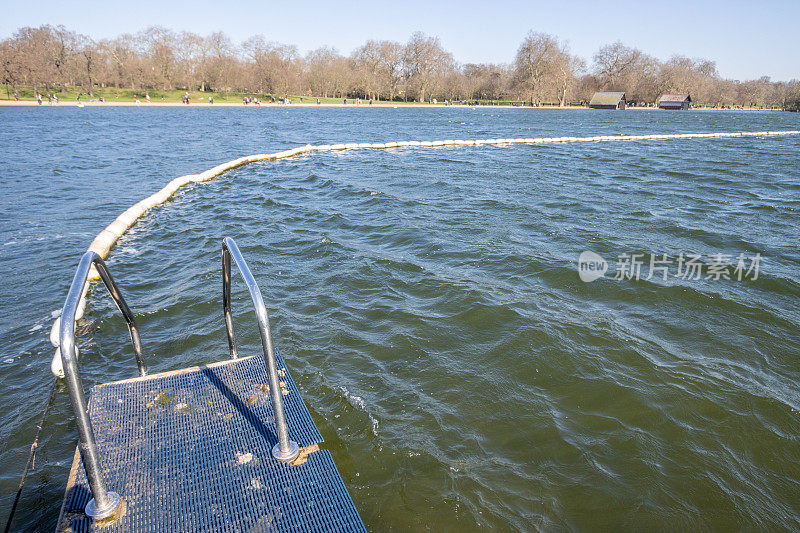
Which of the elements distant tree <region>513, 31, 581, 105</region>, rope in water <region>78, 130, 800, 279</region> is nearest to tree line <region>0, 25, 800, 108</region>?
distant tree <region>513, 31, 581, 105</region>

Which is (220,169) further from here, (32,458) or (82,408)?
(82,408)

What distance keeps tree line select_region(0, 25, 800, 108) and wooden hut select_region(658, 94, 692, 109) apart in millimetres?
11176

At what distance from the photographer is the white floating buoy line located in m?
7.18

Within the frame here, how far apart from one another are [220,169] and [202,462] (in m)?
16.5

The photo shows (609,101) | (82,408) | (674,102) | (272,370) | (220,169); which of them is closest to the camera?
(82,408)

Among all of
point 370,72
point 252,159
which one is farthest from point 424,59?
point 252,159

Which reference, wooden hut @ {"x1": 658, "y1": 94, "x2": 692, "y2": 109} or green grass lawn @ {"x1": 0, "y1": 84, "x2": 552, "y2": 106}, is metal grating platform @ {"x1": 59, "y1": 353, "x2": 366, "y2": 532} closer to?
green grass lawn @ {"x1": 0, "y1": 84, "x2": 552, "y2": 106}

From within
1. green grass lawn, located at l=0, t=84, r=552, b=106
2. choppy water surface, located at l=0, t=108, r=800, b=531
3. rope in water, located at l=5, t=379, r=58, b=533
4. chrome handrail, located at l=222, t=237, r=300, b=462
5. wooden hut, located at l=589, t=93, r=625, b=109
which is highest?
wooden hut, located at l=589, t=93, r=625, b=109

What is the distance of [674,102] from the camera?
96.8 metres

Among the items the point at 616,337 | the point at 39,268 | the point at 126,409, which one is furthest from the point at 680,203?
the point at 39,268

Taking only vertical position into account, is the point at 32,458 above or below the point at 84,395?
below

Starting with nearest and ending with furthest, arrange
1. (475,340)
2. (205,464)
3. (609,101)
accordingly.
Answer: (205,464) → (475,340) → (609,101)

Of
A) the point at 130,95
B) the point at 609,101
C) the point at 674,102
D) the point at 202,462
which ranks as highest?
the point at 674,102

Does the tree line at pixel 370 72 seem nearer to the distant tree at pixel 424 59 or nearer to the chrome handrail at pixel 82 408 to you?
the distant tree at pixel 424 59
